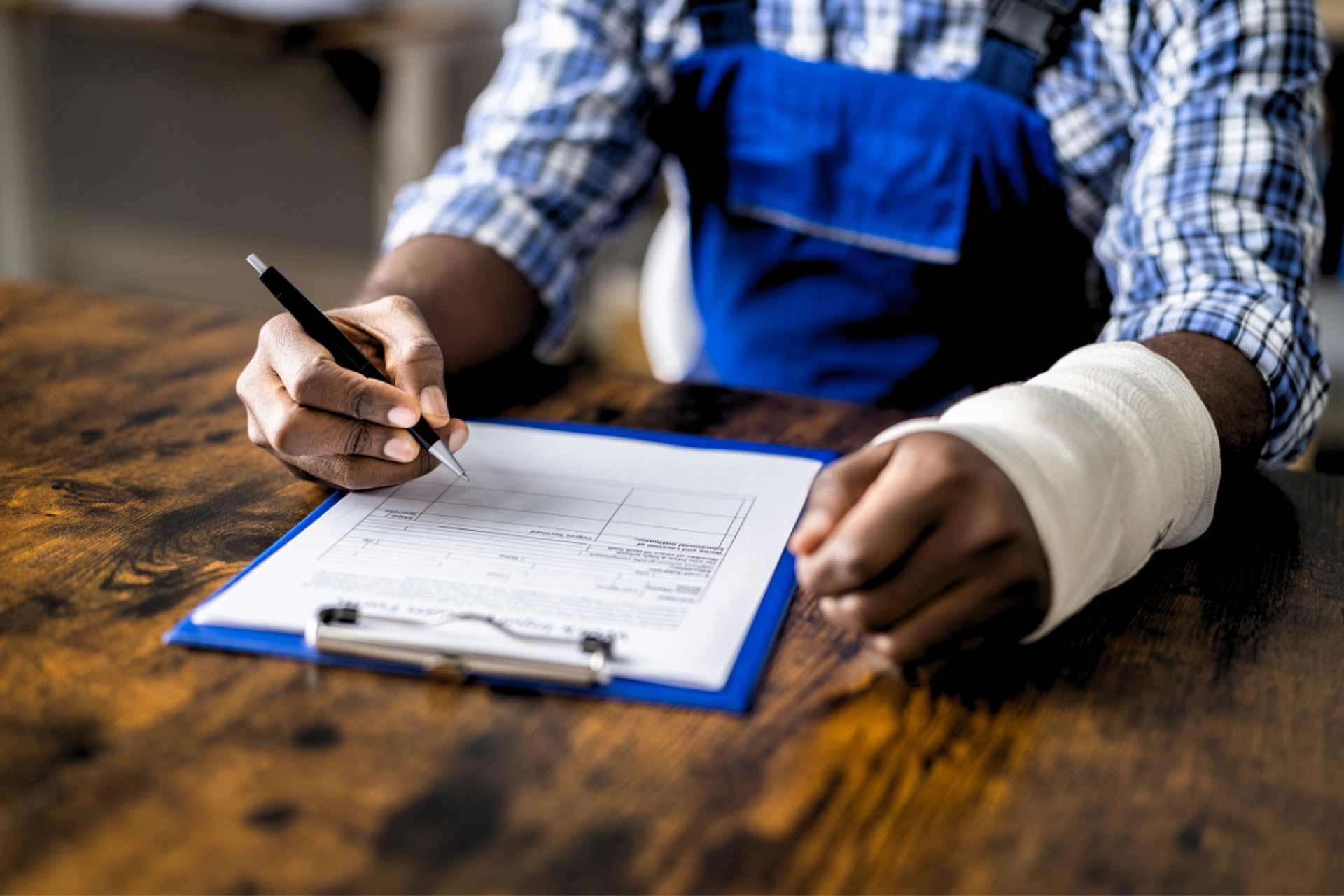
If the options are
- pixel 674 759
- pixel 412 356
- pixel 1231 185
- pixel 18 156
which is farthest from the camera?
pixel 18 156

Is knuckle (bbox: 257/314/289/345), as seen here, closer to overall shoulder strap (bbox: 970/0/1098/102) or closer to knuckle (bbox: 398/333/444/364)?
knuckle (bbox: 398/333/444/364)

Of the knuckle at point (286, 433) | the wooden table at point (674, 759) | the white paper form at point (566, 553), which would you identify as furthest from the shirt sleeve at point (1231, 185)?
the knuckle at point (286, 433)

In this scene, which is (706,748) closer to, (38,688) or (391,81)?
(38,688)

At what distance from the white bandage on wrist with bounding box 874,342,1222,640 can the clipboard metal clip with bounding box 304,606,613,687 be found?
0.56ft

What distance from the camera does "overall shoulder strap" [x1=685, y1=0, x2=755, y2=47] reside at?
1.11m

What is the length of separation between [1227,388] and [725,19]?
23.0 inches

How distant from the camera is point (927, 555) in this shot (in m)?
0.52

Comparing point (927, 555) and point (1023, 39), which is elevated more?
point (1023, 39)

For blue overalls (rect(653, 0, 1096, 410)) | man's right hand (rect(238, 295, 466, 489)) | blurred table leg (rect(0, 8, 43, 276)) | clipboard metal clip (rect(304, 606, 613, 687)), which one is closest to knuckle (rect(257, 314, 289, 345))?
man's right hand (rect(238, 295, 466, 489))

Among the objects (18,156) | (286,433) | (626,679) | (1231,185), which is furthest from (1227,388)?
(18,156)

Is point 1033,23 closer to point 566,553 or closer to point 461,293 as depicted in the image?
point 461,293

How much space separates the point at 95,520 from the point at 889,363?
2.46 ft

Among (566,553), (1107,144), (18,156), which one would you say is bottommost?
(18,156)

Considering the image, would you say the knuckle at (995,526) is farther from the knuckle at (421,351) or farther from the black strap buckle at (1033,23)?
the black strap buckle at (1033,23)
